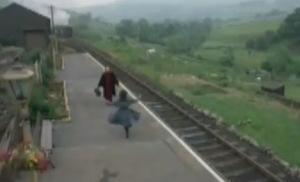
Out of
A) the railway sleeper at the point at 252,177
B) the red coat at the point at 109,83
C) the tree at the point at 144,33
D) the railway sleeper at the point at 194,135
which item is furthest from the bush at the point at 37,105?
the tree at the point at 144,33

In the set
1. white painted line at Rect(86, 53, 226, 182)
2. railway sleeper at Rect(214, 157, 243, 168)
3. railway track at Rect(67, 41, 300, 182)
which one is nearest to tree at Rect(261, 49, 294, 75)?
railway track at Rect(67, 41, 300, 182)

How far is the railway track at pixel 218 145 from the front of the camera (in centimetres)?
1313

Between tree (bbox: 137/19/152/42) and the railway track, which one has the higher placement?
the railway track

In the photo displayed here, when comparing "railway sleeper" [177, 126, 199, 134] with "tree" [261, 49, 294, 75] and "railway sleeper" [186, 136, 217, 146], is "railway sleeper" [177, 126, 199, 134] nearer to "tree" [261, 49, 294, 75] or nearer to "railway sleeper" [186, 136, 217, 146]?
"railway sleeper" [186, 136, 217, 146]

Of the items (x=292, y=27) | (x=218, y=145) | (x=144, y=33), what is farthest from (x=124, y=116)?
(x=144, y=33)

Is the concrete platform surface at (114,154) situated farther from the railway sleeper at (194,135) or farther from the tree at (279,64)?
the tree at (279,64)

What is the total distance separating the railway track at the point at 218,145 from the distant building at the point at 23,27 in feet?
57.4

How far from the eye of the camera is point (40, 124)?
16500mm

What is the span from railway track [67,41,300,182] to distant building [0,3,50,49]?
57.4 ft

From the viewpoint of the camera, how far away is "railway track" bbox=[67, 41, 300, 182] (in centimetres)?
1313

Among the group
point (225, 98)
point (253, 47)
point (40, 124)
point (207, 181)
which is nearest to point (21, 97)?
point (40, 124)

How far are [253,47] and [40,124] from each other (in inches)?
3319

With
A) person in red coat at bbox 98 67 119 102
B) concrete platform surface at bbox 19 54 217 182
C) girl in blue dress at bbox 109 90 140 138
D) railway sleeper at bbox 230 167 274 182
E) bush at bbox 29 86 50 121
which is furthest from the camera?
person in red coat at bbox 98 67 119 102

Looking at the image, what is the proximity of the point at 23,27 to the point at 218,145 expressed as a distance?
2616 centimetres
